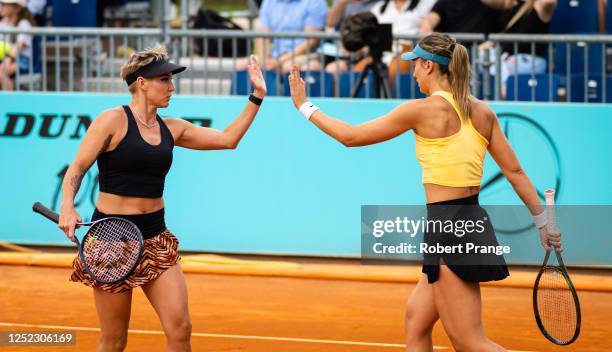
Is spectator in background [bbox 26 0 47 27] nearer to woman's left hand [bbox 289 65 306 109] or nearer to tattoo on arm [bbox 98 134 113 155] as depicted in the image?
tattoo on arm [bbox 98 134 113 155]

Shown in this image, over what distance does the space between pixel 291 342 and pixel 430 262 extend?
2.64 m

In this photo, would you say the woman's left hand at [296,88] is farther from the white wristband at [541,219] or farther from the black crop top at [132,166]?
the white wristband at [541,219]

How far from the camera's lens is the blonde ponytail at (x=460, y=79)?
19.5ft

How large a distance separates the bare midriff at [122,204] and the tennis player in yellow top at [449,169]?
3.96ft

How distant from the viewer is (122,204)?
20.9 ft

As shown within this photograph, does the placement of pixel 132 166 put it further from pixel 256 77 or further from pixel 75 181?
pixel 256 77

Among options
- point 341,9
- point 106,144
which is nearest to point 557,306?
point 106,144

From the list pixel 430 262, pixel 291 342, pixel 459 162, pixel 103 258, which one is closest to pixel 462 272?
pixel 430 262

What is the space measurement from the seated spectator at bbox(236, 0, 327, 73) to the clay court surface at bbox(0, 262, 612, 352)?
2.08 meters

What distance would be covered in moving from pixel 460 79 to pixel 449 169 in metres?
0.47

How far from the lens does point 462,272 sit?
585cm

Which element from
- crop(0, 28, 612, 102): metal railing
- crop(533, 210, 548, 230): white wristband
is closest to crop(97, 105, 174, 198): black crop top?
crop(533, 210, 548, 230): white wristband

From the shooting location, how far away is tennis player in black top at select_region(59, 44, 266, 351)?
6.23 m

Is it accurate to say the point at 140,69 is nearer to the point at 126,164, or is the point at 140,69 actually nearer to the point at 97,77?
the point at 126,164
